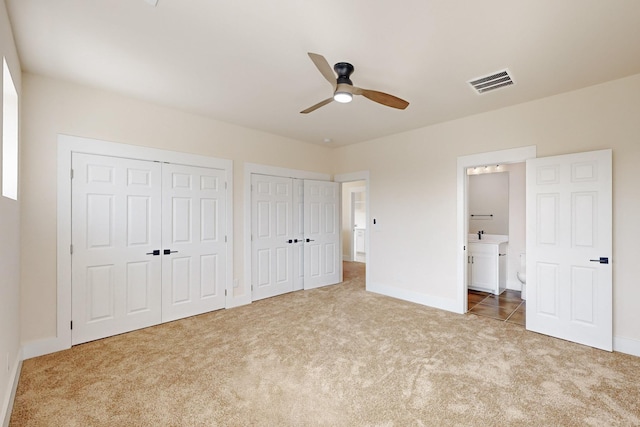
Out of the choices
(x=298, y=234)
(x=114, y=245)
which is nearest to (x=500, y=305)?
(x=298, y=234)

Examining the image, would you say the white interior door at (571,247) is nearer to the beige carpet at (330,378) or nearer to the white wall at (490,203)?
the beige carpet at (330,378)

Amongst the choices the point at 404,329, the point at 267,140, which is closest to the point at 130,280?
the point at 267,140

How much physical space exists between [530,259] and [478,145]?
157 cm

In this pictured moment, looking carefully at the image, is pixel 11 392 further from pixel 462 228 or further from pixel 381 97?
pixel 462 228

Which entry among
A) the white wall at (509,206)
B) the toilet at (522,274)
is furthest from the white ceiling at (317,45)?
the toilet at (522,274)

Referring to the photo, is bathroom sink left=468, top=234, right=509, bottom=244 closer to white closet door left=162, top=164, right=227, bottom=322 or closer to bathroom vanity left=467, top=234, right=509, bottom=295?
bathroom vanity left=467, top=234, right=509, bottom=295

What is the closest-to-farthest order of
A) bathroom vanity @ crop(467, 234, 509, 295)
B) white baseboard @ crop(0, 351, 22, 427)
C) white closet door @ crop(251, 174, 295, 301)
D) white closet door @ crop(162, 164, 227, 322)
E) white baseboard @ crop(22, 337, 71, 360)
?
white baseboard @ crop(0, 351, 22, 427) < white baseboard @ crop(22, 337, 71, 360) < white closet door @ crop(162, 164, 227, 322) < white closet door @ crop(251, 174, 295, 301) < bathroom vanity @ crop(467, 234, 509, 295)

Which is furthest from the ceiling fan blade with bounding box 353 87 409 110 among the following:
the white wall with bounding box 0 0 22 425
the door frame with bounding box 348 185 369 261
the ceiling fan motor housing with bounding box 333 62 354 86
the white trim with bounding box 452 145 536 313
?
the door frame with bounding box 348 185 369 261

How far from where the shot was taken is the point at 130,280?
3.24m

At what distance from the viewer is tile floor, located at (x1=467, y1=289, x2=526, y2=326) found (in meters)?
3.70

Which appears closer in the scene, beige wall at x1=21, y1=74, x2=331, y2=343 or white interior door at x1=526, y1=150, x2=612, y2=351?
beige wall at x1=21, y1=74, x2=331, y2=343

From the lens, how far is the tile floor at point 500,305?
370cm

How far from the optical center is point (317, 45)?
2.22 metres

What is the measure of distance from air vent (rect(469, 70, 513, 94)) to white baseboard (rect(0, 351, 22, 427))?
450 cm
